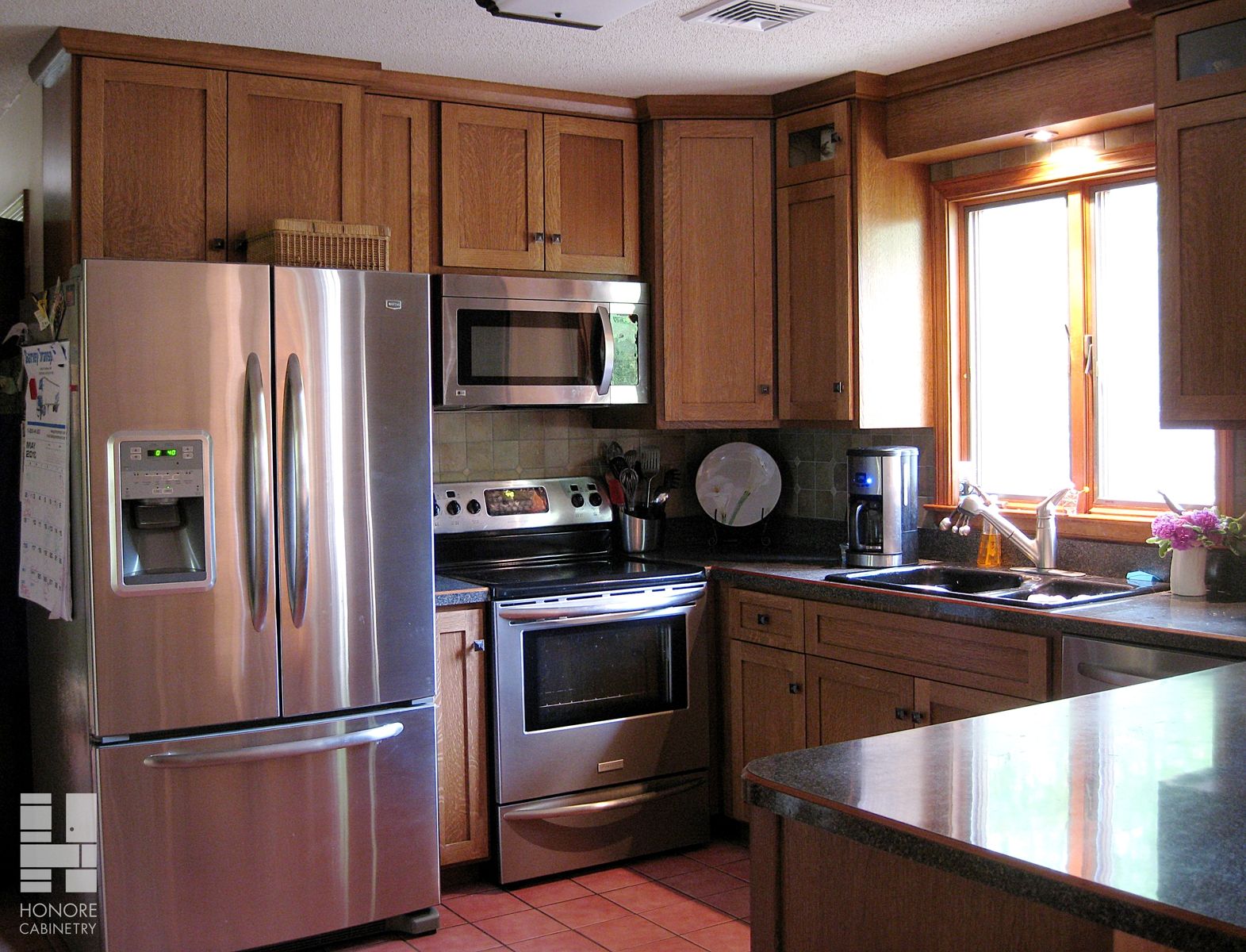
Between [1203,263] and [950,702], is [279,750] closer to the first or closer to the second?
[950,702]

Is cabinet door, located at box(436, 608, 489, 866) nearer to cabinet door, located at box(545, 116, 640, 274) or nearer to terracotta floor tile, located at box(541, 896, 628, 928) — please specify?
terracotta floor tile, located at box(541, 896, 628, 928)

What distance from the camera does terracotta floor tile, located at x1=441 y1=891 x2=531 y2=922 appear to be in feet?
11.2

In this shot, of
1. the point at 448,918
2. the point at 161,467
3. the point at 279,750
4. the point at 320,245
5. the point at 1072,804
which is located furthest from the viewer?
the point at 448,918

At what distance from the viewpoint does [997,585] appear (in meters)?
3.62

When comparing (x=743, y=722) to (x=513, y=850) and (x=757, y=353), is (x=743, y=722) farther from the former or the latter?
(x=757, y=353)

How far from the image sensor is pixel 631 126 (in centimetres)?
407

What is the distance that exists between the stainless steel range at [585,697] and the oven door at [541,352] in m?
0.40

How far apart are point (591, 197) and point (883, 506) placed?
1.33m

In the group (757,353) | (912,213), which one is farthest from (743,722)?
(912,213)

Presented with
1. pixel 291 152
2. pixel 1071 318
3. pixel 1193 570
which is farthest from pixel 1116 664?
pixel 291 152

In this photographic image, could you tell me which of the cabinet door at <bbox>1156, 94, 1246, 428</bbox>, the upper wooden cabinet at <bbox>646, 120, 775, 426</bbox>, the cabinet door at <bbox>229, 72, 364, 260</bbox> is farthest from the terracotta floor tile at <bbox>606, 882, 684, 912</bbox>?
the cabinet door at <bbox>229, 72, 364, 260</bbox>

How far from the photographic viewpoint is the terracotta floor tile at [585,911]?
3334 mm

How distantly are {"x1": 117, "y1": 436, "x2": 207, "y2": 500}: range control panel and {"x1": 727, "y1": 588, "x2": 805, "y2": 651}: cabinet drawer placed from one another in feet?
5.36

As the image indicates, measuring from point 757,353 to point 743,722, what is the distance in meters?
1.16
